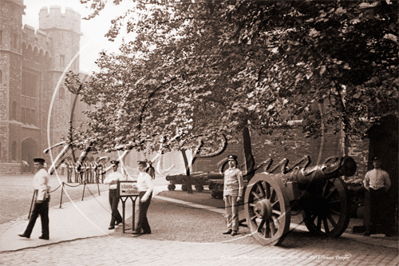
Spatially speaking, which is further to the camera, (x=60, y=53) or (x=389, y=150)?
(x=389, y=150)

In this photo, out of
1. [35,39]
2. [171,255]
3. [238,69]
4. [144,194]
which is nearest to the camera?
[35,39]

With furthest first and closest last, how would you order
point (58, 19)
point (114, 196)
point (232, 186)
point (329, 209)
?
1. point (232, 186)
2. point (329, 209)
3. point (114, 196)
4. point (58, 19)

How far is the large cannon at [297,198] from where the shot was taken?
325 inches

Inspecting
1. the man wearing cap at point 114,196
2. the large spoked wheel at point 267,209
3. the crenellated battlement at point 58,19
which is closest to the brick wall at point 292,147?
the large spoked wheel at point 267,209

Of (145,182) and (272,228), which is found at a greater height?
(145,182)

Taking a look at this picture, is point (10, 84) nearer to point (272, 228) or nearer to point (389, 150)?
point (272, 228)

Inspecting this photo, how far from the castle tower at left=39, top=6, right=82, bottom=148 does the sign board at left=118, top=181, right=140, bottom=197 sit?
2045 millimetres

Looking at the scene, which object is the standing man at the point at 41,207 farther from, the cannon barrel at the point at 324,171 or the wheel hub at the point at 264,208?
the cannon barrel at the point at 324,171

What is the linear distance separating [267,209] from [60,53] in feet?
16.3

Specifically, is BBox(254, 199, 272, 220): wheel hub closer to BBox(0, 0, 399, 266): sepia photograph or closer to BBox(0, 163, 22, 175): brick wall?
BBox(0, 0, 399, 266): sepia photograph

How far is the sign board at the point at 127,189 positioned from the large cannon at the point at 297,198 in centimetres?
265

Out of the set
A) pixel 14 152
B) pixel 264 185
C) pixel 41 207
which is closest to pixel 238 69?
pixel 264 185

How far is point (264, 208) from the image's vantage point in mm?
8406

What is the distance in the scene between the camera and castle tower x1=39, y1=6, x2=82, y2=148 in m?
5.86
